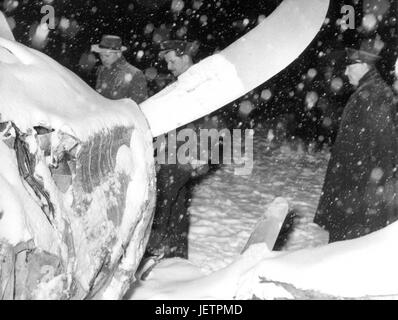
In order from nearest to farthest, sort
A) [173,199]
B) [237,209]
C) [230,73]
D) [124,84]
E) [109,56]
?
[230,73]
[173,199]
[124,84]
[109,56]
[237,209]

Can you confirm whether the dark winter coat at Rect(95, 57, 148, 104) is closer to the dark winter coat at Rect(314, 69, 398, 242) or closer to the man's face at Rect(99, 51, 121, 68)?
the man's face at Rect(99, 51, 121, 68)

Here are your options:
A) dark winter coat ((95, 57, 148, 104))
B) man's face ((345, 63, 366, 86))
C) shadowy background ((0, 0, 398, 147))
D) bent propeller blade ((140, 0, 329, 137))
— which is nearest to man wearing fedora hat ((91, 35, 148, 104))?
dark winter coat ((95, 57, 148, 104))

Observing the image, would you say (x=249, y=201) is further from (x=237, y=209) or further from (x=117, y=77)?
(x=117, y=77)

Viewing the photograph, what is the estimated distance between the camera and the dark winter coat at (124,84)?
3.36 metres

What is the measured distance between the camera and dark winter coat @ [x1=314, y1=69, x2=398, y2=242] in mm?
2955

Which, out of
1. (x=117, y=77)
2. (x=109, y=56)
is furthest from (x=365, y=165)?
(x=109, y=56)

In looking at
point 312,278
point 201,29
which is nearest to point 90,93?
point 312,278

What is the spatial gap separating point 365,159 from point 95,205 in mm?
2410

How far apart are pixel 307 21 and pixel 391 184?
1330mm

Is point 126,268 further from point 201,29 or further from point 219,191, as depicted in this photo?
point 201,29

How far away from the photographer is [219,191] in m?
5.42

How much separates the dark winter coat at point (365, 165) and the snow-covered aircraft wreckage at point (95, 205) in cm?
155

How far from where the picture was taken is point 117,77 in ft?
11.3

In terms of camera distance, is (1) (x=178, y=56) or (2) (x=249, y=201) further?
(2) (x=249, y=201)
